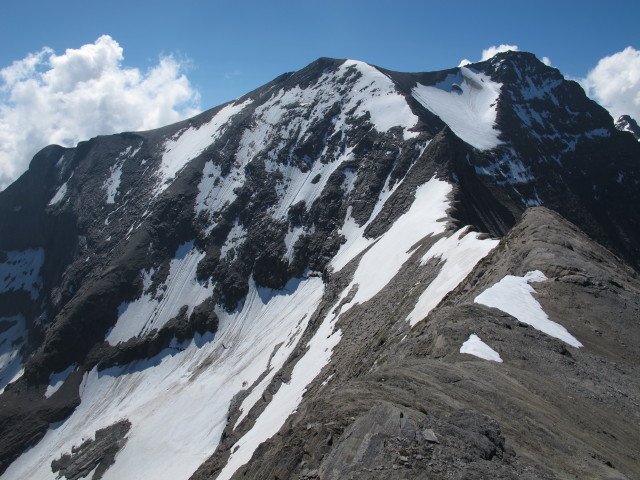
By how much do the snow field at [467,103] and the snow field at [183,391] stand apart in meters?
78.3

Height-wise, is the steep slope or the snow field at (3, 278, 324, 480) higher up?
the steep slope

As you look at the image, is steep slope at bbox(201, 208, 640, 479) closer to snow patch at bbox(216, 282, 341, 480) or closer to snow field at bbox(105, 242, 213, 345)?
snow patch at bbox(216, 282, 341, 480)

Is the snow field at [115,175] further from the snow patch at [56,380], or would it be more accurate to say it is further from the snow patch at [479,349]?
the snow patch at [479,349]

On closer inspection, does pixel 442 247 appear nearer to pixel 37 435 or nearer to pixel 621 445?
pixel 621 445

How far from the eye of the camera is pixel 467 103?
16325 centimetres

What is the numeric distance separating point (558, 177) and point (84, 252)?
486 feet

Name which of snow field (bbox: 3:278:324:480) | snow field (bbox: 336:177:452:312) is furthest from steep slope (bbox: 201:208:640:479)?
snow field (bbox: 3:278:324:480)

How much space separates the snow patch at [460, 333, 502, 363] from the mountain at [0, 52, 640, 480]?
140 millimetres

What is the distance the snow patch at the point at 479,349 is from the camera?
57.6 ft

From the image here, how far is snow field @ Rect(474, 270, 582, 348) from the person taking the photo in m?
20.2

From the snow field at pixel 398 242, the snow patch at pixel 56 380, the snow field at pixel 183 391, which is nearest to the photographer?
the snow field at pixel 398 242

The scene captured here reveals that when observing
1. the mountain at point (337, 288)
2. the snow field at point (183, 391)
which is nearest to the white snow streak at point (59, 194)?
the mountain at point (337, 288)

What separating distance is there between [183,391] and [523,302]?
7558 centimetres

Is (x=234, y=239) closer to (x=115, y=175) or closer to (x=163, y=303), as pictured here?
(x=163, y=303)
